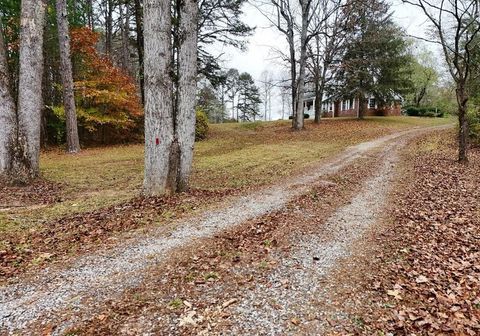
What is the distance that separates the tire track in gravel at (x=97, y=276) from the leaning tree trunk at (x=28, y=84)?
18.2 feet

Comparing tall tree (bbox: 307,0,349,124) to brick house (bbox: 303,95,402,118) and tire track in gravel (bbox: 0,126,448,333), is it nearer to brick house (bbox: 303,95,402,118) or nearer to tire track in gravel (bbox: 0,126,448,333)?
brick house (bbox: 303,95,402,118)

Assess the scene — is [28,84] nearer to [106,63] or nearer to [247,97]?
[106,63]

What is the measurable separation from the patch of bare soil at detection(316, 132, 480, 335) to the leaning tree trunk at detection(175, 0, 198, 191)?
427 cm

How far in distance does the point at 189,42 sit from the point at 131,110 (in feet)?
41.9

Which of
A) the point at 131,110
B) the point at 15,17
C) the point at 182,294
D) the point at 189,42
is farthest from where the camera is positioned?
the point at 131,110

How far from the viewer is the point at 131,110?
62.4 feet

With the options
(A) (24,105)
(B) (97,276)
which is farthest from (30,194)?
(B) (97,276)

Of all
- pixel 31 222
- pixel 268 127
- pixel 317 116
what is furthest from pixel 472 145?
pixel 31 222

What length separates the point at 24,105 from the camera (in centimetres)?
855

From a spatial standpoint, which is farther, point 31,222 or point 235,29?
point 235,29

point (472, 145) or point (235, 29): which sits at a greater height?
point (235, 29)

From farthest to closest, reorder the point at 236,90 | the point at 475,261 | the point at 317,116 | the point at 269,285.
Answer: the point at 236,90 < the point at 317,116 < the point at 475,261 < the point at 269,285

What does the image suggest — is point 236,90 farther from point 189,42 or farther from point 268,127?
point 189,42

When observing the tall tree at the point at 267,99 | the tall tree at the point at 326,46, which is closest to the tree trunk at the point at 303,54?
the tall tree at the point at 326,46
